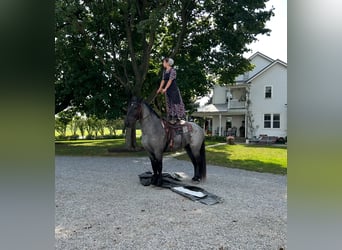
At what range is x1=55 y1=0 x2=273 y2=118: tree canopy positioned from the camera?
11.8 metres

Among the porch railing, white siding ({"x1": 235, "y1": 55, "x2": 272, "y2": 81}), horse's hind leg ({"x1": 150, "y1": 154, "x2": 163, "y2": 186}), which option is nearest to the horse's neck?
horse's hind leg ({"x1": 150, "y1": 154, "x2": 163, "y2": 186})

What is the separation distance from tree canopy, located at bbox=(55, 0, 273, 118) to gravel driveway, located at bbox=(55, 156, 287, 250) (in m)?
6.91

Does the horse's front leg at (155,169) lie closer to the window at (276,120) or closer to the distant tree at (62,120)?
the distant tree at (62,120)

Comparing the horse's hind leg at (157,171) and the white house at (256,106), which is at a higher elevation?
the white house at (256,106)

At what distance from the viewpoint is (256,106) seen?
22.2m

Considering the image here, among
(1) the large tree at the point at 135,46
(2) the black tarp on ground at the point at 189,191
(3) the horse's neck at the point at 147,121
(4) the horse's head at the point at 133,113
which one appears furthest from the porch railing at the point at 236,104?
(4) the horse's head at the point at 133,113

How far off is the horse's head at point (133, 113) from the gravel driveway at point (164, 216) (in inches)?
57.2

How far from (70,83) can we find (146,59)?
12.5 ft

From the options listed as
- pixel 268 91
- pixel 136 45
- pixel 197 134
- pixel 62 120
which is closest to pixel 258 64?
pixel 268 91

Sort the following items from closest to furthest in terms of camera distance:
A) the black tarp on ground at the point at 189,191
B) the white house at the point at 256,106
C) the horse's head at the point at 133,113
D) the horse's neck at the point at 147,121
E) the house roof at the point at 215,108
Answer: the black tarp on ground at the point at 189,191
the horse's head at the point at 133,113
the horse's neck at the point at 147,121
the white house at the point at 256,106
the house roof at the point at 215,108

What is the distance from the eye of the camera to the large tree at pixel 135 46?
1187 centimetres
